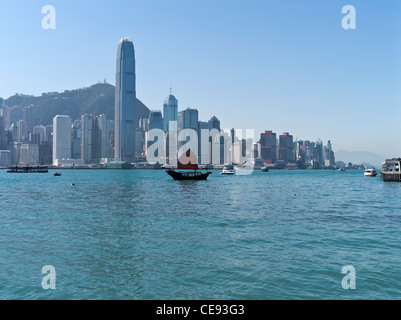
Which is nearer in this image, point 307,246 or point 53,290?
point 53,290

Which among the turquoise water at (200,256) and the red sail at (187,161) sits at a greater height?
the red sail at (187,161)

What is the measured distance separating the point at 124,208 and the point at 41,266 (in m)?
25.9

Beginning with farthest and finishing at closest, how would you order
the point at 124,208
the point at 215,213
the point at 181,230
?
the point at 124,208, the point at 215,213, the point at 181,230
